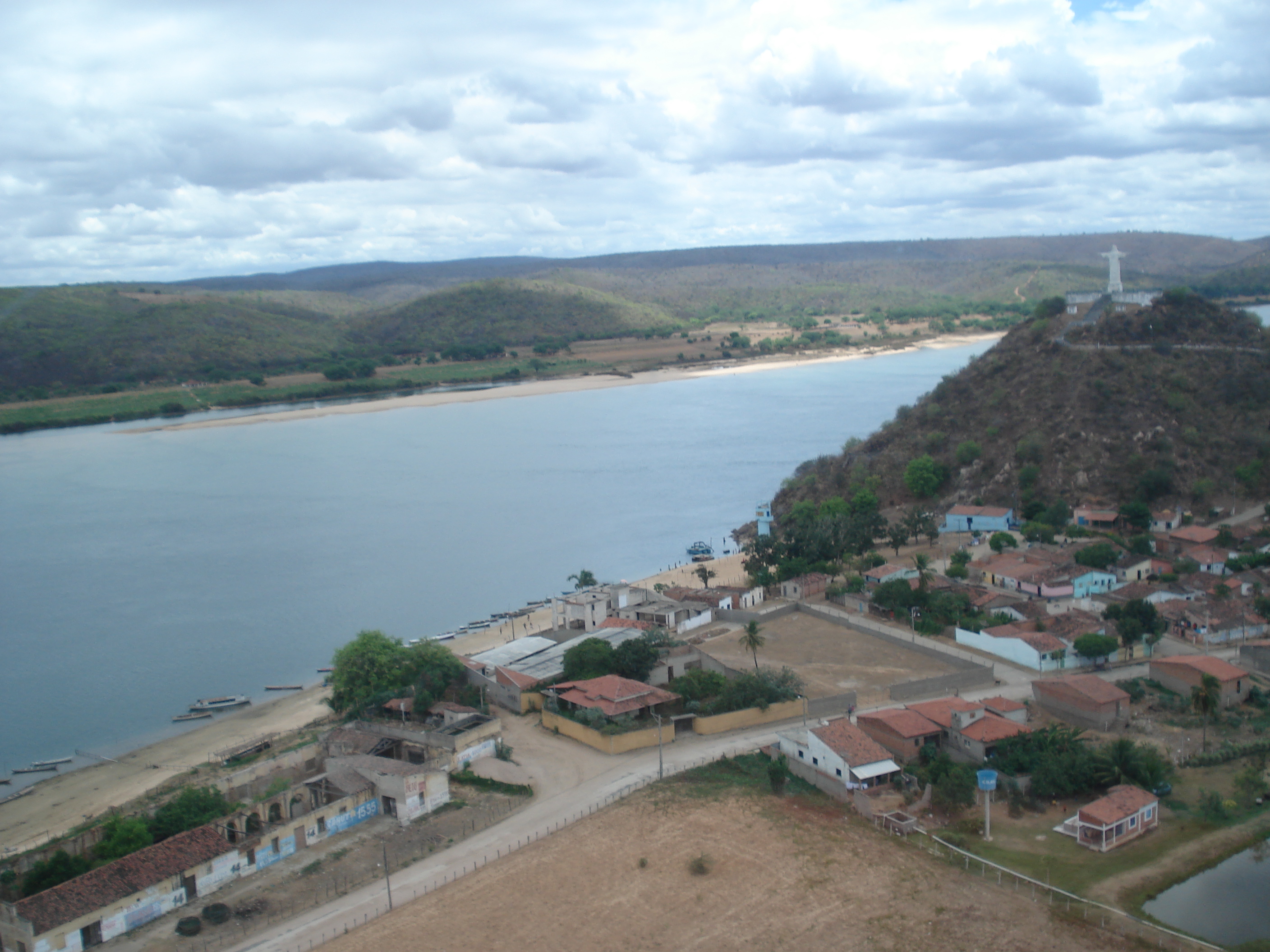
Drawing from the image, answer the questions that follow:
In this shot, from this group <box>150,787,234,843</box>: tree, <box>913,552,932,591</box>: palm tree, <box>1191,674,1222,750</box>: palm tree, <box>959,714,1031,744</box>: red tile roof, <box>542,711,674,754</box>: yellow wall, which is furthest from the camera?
<box>913,552,932,591</box>: palm tree

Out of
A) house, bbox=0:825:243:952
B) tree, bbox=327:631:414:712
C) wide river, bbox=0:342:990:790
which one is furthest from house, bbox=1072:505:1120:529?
house, bbox=0:825:243:952

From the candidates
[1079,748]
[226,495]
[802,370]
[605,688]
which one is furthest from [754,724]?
[802,370]

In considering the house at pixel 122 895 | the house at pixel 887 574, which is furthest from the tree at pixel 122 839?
the house at pixel 887 574

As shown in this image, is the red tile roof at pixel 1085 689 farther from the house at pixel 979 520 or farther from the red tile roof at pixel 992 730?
the house at pixel 979 520

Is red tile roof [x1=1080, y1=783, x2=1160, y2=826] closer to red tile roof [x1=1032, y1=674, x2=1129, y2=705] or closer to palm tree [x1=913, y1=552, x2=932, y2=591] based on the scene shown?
red tile roof [x1=1032, y1=674, x2=1129, y2=705]

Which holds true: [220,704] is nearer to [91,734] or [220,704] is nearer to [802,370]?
[91,734]
